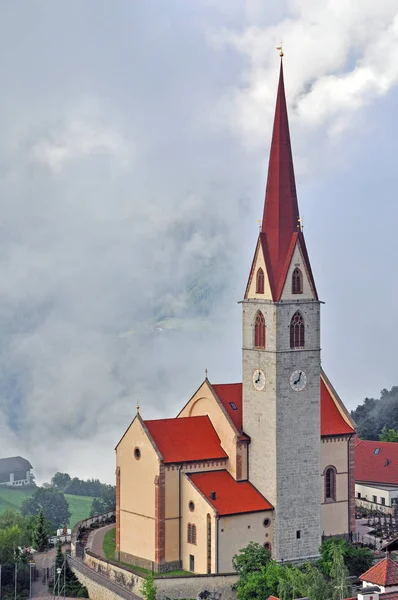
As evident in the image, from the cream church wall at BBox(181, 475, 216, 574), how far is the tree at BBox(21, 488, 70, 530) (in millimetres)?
53313

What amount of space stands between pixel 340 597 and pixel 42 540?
96.7ft

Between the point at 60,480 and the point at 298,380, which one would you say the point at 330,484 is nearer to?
the point at 298,380

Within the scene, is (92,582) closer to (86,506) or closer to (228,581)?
(228,581)

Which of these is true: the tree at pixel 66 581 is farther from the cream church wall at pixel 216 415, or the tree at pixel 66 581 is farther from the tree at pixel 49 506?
the tree at pixel 49 506

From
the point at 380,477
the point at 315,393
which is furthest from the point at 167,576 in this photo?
the point at 380,477

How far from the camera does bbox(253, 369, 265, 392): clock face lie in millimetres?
78625

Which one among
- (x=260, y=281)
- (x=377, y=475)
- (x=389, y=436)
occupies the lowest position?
(x=377, y=475)

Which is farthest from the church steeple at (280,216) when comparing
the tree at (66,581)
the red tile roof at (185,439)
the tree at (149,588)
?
the tree at (66,581)

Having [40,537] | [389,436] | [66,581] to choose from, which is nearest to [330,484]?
[66,581]

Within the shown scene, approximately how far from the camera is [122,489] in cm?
8175

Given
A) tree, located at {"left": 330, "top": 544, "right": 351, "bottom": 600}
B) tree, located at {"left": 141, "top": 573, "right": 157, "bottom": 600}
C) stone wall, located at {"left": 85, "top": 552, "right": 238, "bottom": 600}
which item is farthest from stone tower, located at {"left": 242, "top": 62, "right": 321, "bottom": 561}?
tree, located at {"left": 141, "top": 573, "right": 157, "bottom": 600}

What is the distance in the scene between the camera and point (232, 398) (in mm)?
82062

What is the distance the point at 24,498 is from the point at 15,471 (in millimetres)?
6218

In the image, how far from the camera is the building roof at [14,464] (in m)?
152
